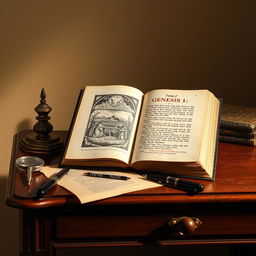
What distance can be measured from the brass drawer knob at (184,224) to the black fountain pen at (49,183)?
239 millimetres

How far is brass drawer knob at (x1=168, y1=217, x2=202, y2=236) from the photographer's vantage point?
3.45 ft

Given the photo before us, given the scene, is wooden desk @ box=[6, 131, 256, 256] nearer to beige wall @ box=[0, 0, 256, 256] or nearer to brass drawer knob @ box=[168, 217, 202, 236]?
brass drawer knob @ box=[168, 217, 202, 236]

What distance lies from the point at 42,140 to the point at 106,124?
197 mm

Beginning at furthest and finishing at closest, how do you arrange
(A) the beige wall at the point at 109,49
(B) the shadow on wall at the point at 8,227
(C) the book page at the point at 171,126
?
(B) the shadow on wall at the point at 8,227
(A) the beige wall at the point at 109,49
(C) the book page at the point at 171,126

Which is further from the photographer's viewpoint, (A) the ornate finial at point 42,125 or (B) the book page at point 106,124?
(A) the ornate finial at point 42,125

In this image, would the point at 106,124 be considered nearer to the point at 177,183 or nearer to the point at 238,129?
the point at 177,183

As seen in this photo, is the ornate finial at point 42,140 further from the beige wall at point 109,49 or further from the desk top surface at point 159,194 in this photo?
the beige wall at point 109,49

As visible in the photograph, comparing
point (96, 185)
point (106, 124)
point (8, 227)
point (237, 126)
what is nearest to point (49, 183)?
point (96, 185)

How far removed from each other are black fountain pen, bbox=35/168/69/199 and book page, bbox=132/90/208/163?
150 mm

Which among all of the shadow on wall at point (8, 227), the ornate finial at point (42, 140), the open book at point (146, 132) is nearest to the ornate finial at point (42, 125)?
the ornate finial at point (42, 140)

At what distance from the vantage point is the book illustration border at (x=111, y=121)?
45.8 inches

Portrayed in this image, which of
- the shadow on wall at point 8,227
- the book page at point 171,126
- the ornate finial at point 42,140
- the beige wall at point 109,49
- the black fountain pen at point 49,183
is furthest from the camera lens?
the shadow on wall at point 8,227

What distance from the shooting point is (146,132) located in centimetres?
117

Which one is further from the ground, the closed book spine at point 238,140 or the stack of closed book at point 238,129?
the stack of closed book at point 238,129
